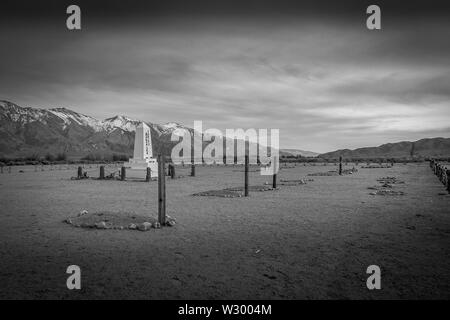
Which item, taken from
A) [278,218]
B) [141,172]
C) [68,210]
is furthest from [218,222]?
[141,172]

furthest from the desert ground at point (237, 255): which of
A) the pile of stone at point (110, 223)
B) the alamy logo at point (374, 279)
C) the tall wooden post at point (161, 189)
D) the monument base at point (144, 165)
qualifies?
the monument base at point (144, 165)

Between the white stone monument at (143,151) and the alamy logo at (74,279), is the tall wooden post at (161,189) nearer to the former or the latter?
the alamy logo at (74,279)

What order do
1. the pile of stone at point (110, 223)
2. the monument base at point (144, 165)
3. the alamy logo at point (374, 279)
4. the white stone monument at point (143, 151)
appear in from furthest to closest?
the monument base at point (144, 165) → the white stone monument at point (143, 151) → the pile of stone at point (110, 223) → the alamy logo at point (374, 279)

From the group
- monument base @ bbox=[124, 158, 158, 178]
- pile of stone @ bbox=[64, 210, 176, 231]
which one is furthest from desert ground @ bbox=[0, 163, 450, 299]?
monument base @ bbox=[124, 158, 158, 178]

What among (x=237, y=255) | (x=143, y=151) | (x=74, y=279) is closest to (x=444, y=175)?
(x=237, y=255)

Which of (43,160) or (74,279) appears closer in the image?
(74,279)

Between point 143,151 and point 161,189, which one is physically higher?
point 143,151

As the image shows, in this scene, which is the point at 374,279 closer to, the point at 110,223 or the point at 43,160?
Answer: the point at 110,223

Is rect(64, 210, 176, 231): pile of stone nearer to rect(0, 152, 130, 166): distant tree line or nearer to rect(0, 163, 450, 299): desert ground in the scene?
rect(0, 163, 450, 299): desert ground

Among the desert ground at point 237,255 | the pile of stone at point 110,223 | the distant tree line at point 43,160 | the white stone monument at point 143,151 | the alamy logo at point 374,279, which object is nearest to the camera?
the desert ground at point 237,255

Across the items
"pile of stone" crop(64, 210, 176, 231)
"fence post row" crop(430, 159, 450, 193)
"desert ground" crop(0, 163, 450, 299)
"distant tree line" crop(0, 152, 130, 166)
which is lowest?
"desert ground" crop(0, 163, 450, 299)
